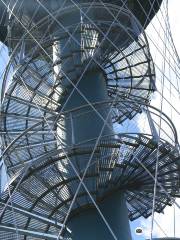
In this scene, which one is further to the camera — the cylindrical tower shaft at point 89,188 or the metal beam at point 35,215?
the metal beam at point 35,215

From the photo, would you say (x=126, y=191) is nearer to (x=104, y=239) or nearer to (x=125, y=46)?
(x=104, y=239)

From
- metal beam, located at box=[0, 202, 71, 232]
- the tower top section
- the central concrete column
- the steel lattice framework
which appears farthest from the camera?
the tower top section

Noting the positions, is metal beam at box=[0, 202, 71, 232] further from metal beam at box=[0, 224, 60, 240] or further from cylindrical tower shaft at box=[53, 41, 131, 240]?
cylindrical tower shaft at box=[53, 41, 131, 240]

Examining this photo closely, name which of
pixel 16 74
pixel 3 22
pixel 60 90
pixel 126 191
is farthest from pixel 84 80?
pixel 3 22

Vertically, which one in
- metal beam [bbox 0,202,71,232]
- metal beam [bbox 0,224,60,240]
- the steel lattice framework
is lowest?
metal beam [bbox 0,224,60,240]

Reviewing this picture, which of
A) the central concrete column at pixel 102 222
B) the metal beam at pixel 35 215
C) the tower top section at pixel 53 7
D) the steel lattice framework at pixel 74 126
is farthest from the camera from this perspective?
the tower top section at pixel 53 7

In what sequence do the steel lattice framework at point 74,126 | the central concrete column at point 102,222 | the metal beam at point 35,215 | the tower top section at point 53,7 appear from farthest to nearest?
1. the tower top section at point 53,7
2. the metal beam at point 35,215
3. the steel lattice framework at point 74,126
4. the central concrete column at point 102,222

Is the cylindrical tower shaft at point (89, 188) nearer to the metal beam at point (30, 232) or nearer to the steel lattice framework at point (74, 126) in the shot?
the steel lattice framework at point (74, 126)

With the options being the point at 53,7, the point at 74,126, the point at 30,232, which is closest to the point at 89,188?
the point at 30,232

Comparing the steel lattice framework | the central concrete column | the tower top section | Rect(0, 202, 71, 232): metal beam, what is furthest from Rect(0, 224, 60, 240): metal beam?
the tower top section

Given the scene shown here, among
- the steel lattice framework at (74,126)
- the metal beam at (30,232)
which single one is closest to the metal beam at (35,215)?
the steel lattice framework at (74,126)

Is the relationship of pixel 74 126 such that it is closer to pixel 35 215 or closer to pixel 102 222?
pixel 35 215

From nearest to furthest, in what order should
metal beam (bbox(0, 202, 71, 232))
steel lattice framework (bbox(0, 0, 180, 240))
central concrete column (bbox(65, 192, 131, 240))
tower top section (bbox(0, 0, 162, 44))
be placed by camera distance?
central concrete column (bbox(65, 192, 131, 240)), steel lattice framework (bbox(0, 0, 180, 240)), metal beam (bbox(0, 202, 71, 232)), tower top section (bbox(0, 0, 162, 44))

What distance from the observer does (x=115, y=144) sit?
1046cm
